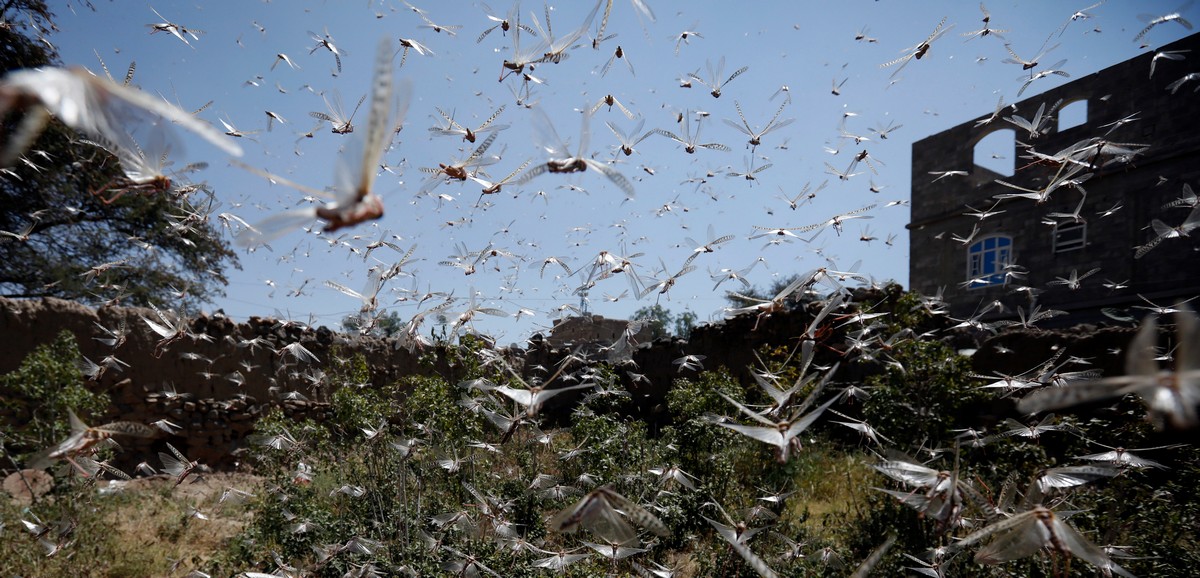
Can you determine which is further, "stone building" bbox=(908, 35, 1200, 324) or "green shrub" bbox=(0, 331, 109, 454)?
"stone building" bbox=(908, 35, 1200, 324)

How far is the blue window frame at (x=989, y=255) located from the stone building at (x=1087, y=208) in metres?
0.02

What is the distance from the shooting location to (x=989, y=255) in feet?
44.7

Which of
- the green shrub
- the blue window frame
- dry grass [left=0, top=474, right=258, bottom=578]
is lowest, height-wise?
dry grass [left=0, top=474, right=258, bottom=578]

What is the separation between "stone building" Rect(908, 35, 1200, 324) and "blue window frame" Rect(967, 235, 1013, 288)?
25 millimetres

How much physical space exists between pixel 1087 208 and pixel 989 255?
2.16 metres

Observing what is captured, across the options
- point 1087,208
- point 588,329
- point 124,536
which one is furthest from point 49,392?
point 1087,208

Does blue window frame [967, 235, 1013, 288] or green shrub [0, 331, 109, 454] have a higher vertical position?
blue window frame [967, 235, 1013, 288]

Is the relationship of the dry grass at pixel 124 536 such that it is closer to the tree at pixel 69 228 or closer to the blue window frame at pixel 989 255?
the tree at pixel 69 228

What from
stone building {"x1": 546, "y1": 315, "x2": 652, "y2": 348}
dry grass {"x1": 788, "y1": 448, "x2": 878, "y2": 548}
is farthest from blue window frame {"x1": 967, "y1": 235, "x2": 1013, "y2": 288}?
dry grass {"x1": 788, "y1": 448, "x2": 878, "y2": 548}

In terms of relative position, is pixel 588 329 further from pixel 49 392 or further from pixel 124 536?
pixel 49 392

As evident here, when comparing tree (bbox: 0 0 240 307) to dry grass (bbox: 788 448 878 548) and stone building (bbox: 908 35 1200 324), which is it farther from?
stone building (bbox: 908 35 1200 324)

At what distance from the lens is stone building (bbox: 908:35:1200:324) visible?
33.8 ft

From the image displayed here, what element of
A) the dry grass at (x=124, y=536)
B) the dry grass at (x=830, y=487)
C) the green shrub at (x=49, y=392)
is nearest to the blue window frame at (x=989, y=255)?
the dry grass at (x=830, y=487)

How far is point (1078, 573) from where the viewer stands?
2.68 metres
